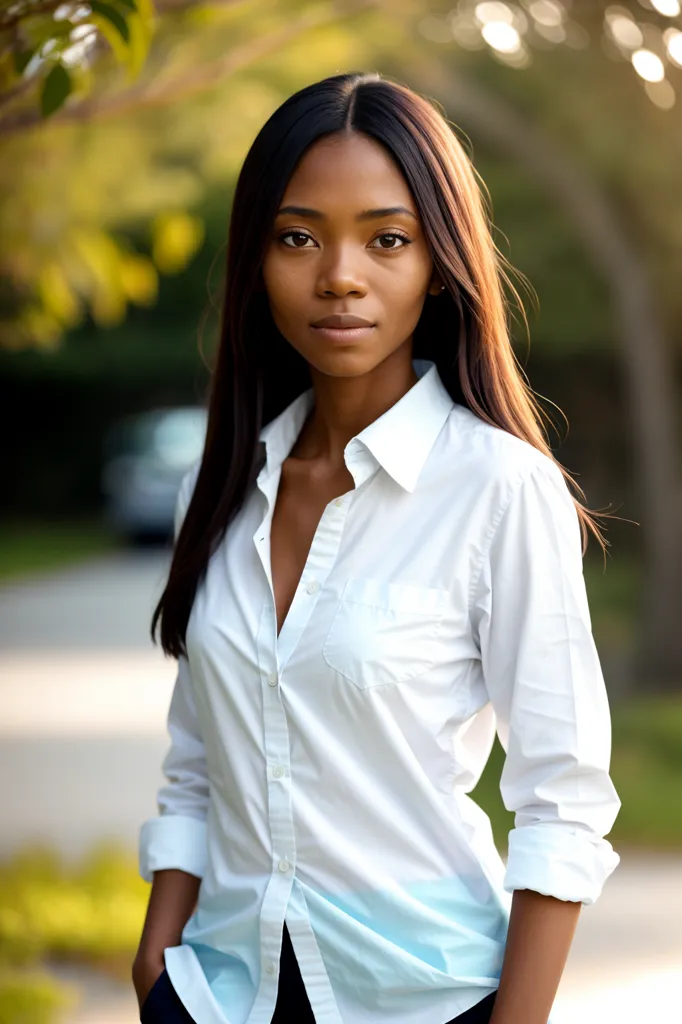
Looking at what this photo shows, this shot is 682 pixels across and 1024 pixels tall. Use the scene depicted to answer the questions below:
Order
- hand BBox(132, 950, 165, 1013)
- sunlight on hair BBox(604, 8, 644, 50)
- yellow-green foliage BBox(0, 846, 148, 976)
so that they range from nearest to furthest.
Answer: hand BBox(132, 950, 165, 1013) → yellow-green foliage BBox(0, 846, 148, 976) → sunlight on hair BBox(604, 8, 644, 50)

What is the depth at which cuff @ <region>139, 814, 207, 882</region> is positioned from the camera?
214 centimetres

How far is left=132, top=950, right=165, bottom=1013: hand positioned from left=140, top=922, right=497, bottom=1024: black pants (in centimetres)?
2

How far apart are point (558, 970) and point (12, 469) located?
886 inches

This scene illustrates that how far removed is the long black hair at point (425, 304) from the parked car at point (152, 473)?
1582 centimetres

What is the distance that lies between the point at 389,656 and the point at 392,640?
2 cm

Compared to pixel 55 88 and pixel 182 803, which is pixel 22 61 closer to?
pixel 55 88

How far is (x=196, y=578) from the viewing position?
213 cm

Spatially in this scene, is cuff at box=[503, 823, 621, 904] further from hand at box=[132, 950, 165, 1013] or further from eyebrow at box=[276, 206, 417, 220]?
eyebrow at box=[276, 206, 417, 220]

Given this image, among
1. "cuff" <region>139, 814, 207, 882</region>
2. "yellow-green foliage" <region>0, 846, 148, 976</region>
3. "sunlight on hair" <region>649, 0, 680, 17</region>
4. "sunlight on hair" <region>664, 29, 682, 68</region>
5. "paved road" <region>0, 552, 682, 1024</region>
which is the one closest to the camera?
"cuff" <region>139, 814, 207, 882</region>

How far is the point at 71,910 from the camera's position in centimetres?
495

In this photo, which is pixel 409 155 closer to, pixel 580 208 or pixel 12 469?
pixel 580 208

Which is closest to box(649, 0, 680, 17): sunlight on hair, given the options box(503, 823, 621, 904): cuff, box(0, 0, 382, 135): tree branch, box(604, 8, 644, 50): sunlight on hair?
box(604, 8, 644, 50): sunlight on hair

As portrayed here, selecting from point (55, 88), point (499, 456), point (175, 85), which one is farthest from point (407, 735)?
point (175, 85)

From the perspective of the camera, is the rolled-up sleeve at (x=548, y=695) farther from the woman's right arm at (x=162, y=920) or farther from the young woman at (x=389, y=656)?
the woman's right arm at (x=162, y=920)
